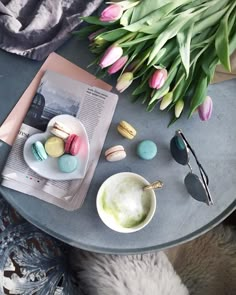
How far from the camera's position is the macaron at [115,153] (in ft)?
2.76

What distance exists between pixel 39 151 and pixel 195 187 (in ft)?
0.83

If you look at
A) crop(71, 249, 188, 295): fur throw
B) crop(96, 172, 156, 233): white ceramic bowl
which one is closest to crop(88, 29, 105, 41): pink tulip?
crop(96, 172, 156, 233): white ceramic bowl

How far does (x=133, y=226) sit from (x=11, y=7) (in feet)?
1.35

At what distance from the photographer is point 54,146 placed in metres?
0.84

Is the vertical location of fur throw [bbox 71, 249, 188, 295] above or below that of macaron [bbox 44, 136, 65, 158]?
below

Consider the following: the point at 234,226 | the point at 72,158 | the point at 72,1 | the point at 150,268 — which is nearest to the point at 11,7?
the point at 72,1

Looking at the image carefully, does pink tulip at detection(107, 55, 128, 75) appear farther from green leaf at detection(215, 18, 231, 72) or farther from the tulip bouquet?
green leaf at detection(215, 18, 231, 72)

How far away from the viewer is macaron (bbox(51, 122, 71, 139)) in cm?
84

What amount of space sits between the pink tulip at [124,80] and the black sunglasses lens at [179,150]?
4.5 inches

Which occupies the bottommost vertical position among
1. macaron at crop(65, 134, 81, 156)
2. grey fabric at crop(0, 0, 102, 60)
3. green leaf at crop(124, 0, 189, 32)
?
macaron at crop(65, 134, 81, 156)

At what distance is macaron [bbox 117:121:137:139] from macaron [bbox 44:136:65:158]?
10 cm

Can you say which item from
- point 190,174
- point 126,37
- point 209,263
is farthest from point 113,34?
point 209,263

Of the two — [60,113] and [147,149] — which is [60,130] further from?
[147,149]

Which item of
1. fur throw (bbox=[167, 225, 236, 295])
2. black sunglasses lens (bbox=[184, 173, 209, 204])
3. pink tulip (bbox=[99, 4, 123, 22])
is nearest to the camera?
pink tulip (bbox=[99, 4, 123, 22])
